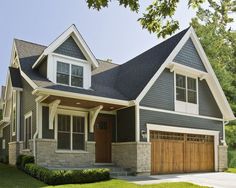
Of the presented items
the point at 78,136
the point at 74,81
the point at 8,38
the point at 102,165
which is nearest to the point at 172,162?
the point at 102,165

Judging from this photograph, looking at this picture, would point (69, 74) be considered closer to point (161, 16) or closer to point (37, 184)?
point (37, 184)

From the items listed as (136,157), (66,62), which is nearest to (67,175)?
(136,157)

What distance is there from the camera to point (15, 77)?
1808 cm

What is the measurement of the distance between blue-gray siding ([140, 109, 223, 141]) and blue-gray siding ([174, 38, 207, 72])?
10.1ft

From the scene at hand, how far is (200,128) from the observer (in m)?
19.3

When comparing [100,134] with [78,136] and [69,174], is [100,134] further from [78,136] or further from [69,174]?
[69,174]

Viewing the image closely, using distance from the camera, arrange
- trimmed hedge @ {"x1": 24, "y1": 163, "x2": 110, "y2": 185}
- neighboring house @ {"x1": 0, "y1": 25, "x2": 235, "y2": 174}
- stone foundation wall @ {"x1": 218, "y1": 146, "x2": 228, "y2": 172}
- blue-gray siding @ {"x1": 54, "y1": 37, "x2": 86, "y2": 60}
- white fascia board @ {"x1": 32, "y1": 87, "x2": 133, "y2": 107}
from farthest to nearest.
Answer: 1. stone foundation wall @ {"x1": 218, "y1": 146, "x2": 228, "y2": 172}
2. blue-gray siding @ {"x1": 54, "y1": 37, "x2": 86, "y2": 60}
3. neighboring house @ {"x1": 0, "y1": 25, "x2": 235, "y2": 174}
4. white fascia board @ {"x1": 32, "y1": 87, "x2": 133, "y2": 107}
5. trimmed hedge @ {"x1": 24, "y1": 163, "x2": 110, "y2": 185}

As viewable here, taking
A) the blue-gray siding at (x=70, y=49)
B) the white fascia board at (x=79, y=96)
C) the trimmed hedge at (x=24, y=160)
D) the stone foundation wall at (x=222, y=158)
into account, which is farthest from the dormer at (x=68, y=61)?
the stone foundation wall at (x=222, y=158)

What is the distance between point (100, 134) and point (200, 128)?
20.2 ft

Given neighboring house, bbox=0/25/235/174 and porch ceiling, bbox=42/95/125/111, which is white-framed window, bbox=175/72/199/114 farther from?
porch ceiling, bbox=42/95/125/111

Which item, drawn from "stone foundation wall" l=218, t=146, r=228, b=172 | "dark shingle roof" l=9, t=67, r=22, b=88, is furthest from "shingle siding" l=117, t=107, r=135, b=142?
"stone foundation wall" l=218, t=146, r=228, b=172

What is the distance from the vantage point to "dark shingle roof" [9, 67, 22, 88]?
17786 millimetres

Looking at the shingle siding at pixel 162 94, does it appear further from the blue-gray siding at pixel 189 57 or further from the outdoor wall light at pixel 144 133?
the outdoor wall light at pixel 144 133

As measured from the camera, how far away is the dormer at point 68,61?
15.7 metres
